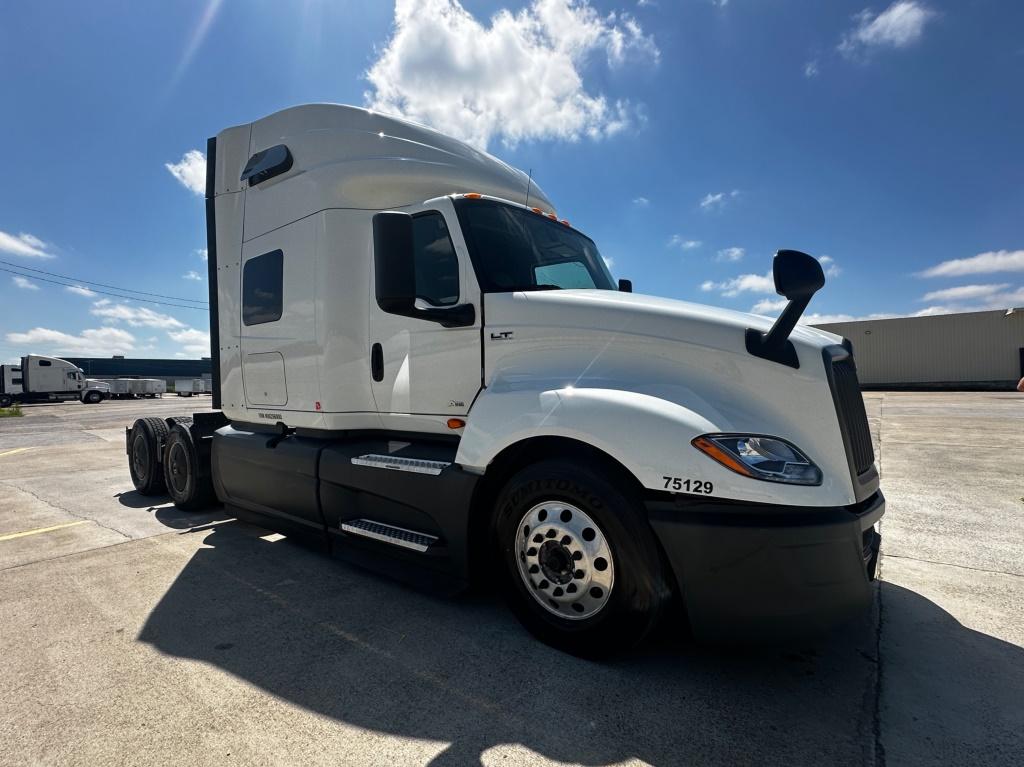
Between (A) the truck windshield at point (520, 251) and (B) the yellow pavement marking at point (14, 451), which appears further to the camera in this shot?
(B) the yellow pavement marking at point (14, 451)

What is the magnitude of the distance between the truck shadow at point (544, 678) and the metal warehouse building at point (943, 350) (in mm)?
38789

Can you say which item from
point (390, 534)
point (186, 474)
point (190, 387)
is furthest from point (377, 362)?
point (190, 387)

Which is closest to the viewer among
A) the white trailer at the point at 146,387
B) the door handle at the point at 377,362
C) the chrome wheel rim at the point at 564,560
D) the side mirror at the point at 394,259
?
the chrome wheel rim at the point at 564,560

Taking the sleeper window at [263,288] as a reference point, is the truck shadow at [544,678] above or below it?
below

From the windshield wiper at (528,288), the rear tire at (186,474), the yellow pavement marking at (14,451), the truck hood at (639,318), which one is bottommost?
the yellow pavement marking at (14,451)

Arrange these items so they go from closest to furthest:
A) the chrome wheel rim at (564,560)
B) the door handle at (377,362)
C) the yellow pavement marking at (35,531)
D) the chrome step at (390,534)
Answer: the chrome wheel rim at (564,560)
the chrome step at (390,534)
the door handle at (377,362)
the yellow pavement marking at (35,531)

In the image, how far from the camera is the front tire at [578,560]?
7.84ft

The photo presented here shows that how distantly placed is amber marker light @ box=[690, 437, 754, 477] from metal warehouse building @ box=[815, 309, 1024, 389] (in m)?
39.3

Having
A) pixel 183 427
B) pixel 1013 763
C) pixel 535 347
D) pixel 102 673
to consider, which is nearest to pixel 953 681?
pixel 1013 763

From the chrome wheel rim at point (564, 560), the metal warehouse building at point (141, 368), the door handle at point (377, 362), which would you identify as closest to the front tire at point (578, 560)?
the chrome wheel rim at point (564, 560)

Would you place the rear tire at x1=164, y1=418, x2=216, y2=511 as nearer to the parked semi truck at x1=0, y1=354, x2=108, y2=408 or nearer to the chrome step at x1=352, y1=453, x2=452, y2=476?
the chrome step at x1=352, y1=453, x2=452, y2=476

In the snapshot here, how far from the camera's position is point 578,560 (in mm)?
2574

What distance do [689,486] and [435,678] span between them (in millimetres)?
1469

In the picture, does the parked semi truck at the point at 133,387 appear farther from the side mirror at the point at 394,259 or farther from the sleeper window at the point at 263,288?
the side mirror at the point at 394,259
